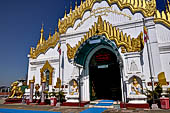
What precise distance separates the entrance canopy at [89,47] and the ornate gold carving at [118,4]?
12.1 ft

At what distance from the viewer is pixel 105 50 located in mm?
12984

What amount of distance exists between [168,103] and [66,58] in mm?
9131

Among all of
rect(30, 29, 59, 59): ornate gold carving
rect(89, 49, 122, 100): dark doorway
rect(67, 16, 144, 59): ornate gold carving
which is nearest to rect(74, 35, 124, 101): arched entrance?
rect(89, 49, 122, 100): dark doorway

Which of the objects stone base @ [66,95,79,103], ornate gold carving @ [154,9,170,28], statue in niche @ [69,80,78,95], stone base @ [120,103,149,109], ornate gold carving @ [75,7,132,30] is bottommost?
stone base @ [120,103,149,109]

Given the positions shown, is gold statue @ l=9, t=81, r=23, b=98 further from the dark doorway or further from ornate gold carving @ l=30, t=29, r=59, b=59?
the dark doorway

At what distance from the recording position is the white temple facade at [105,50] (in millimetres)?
10828

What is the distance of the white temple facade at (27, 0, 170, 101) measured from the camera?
10828 millimetres

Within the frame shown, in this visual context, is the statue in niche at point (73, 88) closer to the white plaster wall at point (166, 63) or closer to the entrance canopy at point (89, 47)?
the entrance canopy at point (89, 47)

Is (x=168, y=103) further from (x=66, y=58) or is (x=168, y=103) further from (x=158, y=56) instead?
(x=66, y=58)

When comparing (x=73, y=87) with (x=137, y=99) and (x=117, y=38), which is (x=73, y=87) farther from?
(x=117, y=38)

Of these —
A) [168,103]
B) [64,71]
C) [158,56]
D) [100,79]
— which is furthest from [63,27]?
[168,103]

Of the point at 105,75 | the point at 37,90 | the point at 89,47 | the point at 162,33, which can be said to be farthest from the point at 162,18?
the point at 37,90

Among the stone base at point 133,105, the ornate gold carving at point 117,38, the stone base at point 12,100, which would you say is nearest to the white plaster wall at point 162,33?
the ornate gold carving at point 117,38

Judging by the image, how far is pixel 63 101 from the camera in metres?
13.1
